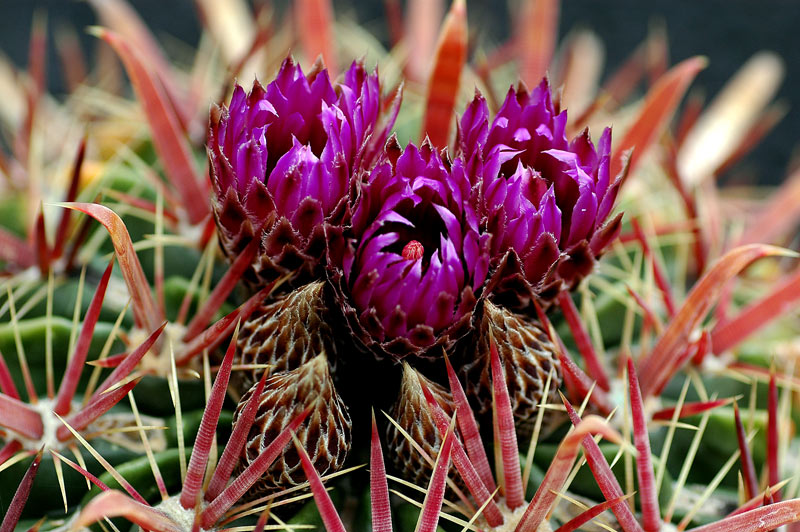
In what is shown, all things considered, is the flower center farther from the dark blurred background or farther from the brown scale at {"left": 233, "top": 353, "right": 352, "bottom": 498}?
the dark blurred background

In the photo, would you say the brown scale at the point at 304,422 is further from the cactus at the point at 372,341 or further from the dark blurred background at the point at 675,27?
the dark blurred background at the point at 675,27

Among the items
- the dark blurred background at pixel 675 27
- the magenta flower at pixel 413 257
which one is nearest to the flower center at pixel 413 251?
the magenta flower at pixel 413 257

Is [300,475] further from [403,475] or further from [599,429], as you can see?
[599,429]

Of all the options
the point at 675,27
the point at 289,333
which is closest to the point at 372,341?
the point at 289,333

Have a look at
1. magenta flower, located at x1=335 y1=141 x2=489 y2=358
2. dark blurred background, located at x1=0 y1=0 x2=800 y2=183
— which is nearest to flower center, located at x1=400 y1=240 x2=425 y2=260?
A: magenta flower, located at x1=335 y1=141 x2=489 y2=358

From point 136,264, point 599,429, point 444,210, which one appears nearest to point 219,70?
point 136,264

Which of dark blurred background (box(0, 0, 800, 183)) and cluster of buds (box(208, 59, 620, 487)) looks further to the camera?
dark blurred background (box(0, 0, 800, 183))
